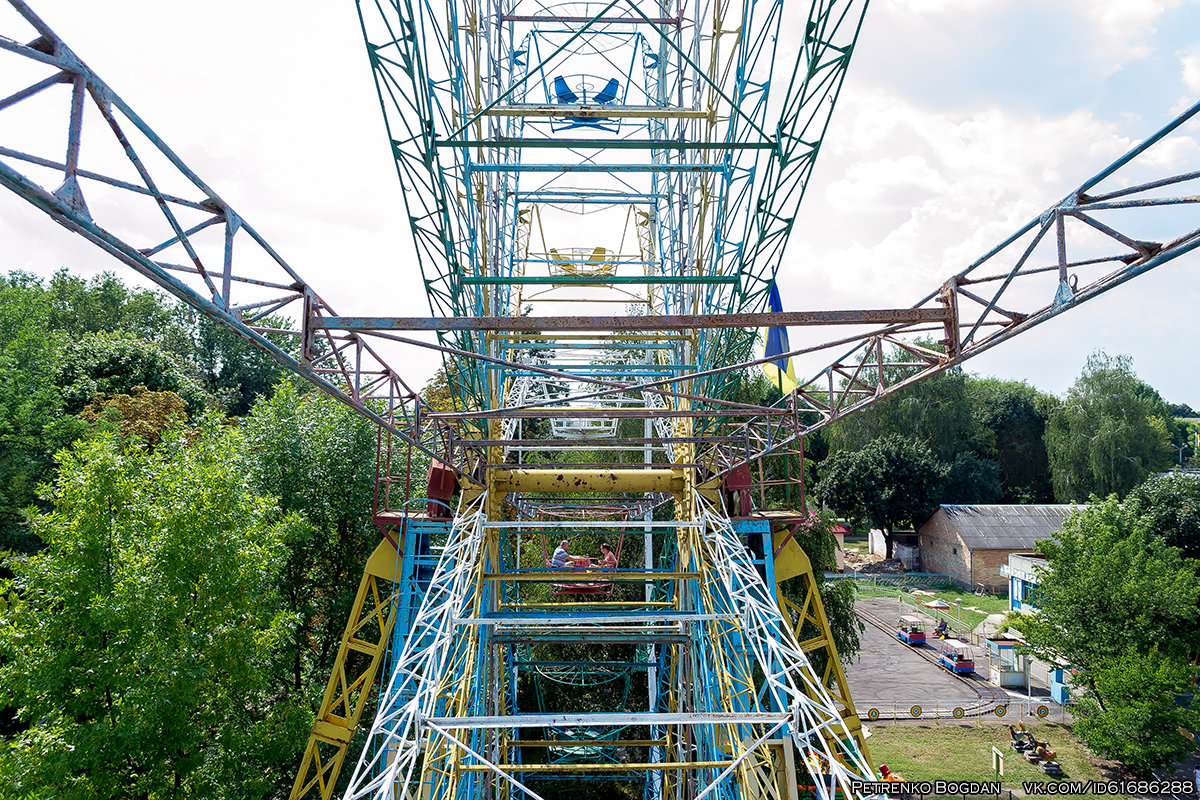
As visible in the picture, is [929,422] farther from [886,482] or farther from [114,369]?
[114,369]

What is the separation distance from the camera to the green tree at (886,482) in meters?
40.2

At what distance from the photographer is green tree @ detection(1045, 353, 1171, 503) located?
133 ft

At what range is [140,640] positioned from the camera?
9.09 m

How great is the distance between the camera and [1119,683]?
55.6 ft

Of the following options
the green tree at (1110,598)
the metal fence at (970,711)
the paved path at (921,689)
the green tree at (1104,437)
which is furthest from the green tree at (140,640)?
the green tree at (1104,437)

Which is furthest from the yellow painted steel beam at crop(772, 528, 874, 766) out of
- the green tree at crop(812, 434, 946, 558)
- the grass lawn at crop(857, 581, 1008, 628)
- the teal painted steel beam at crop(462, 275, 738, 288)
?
the green tree at crop(812, 434, 946, 558)

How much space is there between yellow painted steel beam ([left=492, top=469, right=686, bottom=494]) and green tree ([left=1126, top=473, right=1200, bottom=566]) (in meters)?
18.3

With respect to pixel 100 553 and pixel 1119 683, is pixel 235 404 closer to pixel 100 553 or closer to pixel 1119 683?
pixel 100 553

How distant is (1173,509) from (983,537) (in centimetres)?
1368

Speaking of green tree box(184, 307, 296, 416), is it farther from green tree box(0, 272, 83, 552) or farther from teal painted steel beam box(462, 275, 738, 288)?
teal painted steel beam box(462, 275, 738, 288)

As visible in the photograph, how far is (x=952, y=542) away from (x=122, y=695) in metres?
37.3

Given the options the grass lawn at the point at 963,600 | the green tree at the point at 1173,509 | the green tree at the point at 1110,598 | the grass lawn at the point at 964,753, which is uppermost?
the green tree at the point at 1173,509

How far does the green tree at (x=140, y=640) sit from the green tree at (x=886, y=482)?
34.6 m

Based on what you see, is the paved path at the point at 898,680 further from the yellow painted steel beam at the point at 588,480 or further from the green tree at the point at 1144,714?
the yellow painted steel beam at the point at 588,480
